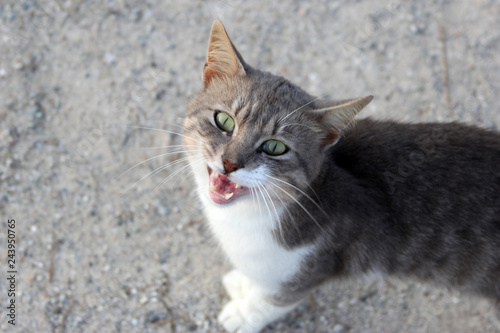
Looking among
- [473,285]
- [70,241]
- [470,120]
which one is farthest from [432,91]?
[70,241]

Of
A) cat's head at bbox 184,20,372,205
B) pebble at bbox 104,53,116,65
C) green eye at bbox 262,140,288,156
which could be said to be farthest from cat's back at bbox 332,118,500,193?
pebble at bbox 104,53,116,65

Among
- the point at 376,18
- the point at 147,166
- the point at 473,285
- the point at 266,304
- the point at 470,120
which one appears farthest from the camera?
the point at 376,18

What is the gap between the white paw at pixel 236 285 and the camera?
3369 millimetres

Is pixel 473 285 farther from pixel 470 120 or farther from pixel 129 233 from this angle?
pixel 129 233

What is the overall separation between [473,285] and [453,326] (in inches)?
29.2

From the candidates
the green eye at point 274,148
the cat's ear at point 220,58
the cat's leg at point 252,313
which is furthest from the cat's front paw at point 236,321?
the cat's ear at point 220,58

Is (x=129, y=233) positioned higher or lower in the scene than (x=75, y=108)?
lower

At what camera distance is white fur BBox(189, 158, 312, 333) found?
2570mm

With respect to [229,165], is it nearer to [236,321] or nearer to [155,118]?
[236,321]

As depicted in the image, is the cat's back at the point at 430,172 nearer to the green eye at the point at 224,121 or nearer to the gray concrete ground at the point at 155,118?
the green eye at the point at 224,121

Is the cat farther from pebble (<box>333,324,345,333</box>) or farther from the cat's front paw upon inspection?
pebble (<box>333,324,345,333</box>)

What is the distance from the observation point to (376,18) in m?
4.45

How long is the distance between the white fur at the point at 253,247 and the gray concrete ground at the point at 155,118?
0.26 meters

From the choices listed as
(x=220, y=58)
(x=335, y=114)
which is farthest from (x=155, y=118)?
(x=335, y=114)
